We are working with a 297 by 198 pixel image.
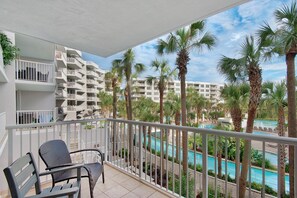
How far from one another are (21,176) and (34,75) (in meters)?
7.98

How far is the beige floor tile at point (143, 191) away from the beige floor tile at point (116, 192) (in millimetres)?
153

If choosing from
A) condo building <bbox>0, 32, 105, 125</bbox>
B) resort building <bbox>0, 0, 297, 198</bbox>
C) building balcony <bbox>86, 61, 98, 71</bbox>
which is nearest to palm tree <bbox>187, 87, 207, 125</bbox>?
condo building <bbox>0, 32, 105, 125</bbox>

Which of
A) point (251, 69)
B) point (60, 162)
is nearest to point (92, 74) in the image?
point (251, 69)

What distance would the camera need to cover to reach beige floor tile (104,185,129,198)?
8.23 feet

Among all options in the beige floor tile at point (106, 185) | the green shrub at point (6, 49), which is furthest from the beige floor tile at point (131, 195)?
the green shrub at point (6, 49)

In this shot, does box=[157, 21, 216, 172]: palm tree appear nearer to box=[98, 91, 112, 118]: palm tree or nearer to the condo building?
the condo building

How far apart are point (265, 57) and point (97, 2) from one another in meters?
6.81

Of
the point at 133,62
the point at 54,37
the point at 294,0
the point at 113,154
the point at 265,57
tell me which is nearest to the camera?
the point at 54,37

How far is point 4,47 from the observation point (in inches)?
215

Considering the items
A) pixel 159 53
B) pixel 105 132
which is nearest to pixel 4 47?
pixel 105 132

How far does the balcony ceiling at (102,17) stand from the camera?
203 centimetres

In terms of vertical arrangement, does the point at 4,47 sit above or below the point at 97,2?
above

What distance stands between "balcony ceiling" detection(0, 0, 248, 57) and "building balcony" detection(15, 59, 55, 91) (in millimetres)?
5811

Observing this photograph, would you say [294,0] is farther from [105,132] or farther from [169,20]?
[105,132]
